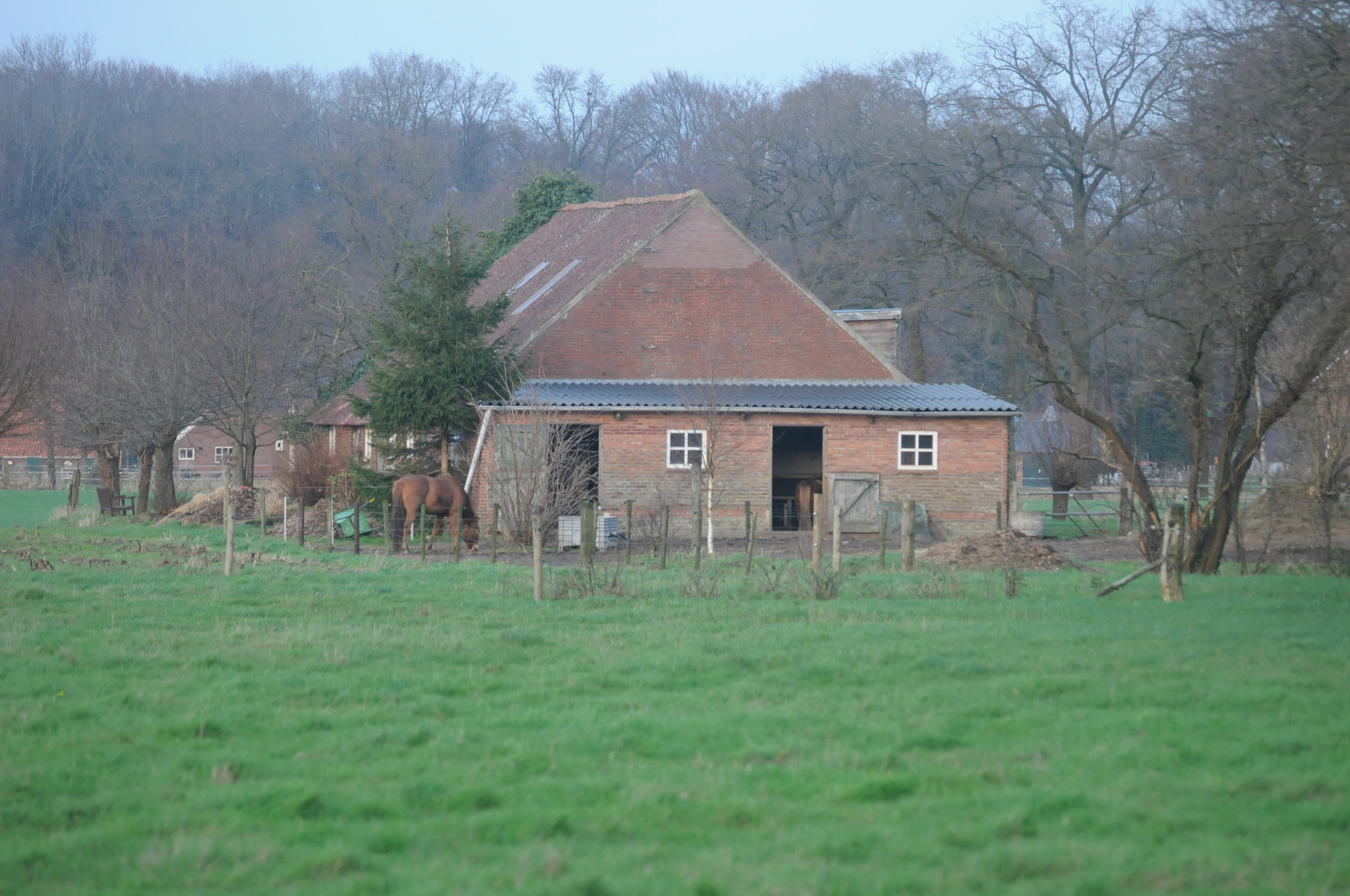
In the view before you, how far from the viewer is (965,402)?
2669cm

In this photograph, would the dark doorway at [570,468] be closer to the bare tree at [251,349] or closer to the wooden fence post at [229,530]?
the wooden fence post at [229,530]

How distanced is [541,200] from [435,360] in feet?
A: 54.7

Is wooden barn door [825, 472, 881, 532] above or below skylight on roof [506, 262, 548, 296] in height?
below

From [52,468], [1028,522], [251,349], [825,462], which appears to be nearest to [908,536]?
[825,462]

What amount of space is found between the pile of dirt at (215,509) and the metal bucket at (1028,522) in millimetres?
17576

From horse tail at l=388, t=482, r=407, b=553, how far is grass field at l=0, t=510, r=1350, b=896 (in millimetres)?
9812

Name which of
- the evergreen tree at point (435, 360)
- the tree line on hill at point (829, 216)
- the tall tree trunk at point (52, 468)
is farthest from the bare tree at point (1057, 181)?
the tall tree trunk at point (52, 468)

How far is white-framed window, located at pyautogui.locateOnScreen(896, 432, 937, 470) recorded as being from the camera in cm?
2641

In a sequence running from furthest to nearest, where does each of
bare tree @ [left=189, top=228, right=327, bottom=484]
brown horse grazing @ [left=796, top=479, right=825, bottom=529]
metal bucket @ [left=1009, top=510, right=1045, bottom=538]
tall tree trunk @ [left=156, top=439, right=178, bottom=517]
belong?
tall tree trunk @ [left=156, top=439, right=178, bottom=517] < bare tree @ [left=189, top=228, right=327, bottom=484] < brown horse grazing @ [left=796, top=479, right=825, bottom=529] < metal bucket @ [left=1009, top=510, right=1045, bottom=538]

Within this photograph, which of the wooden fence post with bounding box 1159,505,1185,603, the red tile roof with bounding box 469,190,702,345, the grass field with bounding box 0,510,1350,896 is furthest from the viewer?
the red tile roof with bounding box 469,190,702,345

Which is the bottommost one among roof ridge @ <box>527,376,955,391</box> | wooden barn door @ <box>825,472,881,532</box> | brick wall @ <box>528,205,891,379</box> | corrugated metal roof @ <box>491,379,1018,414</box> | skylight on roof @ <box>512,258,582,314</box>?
wooden barn door @ <box>825,472,881,532</box>

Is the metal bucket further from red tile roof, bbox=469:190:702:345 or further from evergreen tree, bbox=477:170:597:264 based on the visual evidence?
evergreen tree, bbox=477:170:597:264

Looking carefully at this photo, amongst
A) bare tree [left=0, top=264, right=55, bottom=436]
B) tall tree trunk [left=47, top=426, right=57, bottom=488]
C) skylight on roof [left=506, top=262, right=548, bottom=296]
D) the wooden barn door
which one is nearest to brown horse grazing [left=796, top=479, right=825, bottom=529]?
the wooden barn door

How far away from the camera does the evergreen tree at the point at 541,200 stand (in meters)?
40.0
